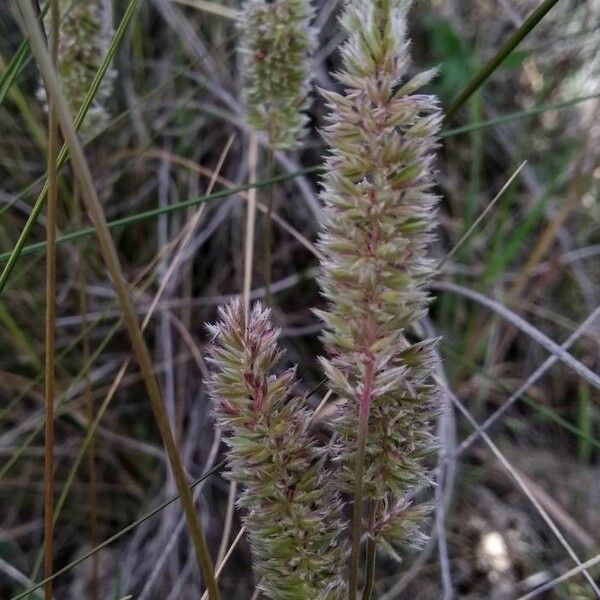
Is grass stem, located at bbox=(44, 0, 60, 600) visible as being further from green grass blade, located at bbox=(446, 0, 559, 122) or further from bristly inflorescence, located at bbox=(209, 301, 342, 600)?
green grass blade, located at bbox=(446, 0, 559, 122)

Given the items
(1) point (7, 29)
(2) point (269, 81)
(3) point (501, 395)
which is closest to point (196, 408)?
(3) point (501, 395)

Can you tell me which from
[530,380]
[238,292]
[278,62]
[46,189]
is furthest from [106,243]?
[238,292]

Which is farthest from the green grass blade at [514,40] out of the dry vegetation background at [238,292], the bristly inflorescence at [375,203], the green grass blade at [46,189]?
the dry vegetation background at [238,292]

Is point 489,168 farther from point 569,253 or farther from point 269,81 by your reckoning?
point 269,81

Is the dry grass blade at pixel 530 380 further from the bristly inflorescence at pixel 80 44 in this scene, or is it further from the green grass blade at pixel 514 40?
the bristly inflorescence at pixel 80 44

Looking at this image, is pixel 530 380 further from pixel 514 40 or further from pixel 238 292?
pixel 238 292

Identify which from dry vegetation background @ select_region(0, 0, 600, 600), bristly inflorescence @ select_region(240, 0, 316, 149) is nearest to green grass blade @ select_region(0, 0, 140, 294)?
bristly inflorescence @ select_region(240, 0, 316, 149)
